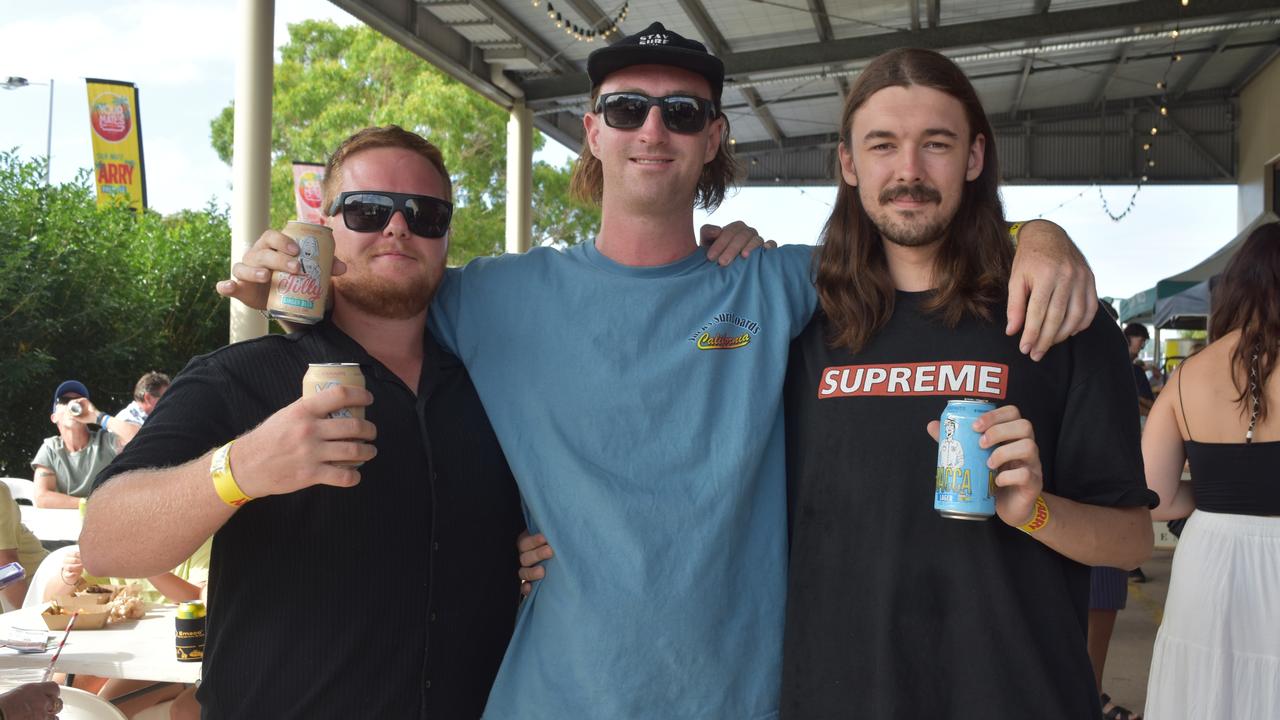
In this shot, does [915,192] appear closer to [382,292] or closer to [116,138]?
[382,292]

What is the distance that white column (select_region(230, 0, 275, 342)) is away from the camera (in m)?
9.56

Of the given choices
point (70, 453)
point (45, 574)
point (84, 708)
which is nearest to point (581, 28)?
point (70, 453)

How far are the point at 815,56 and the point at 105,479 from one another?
13.4 metres

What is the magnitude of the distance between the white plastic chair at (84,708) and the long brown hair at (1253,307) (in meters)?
4.05

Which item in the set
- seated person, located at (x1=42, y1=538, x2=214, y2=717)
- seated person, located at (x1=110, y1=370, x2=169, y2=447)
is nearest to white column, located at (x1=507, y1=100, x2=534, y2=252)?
seated person, located at (x1=110, y1=370, x2=169, y2=447)

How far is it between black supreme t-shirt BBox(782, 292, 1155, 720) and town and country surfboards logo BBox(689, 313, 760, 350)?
239mm

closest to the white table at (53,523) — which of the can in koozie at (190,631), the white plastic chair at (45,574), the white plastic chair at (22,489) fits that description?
the white plastic chair at (22,489)

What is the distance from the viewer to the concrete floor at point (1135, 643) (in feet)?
19.4

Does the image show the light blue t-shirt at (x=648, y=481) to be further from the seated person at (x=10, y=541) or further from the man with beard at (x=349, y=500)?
the seated person at (x=10, y=541)

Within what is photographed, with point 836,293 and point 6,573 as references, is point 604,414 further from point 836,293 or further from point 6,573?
point 6,573

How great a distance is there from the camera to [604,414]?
2.20 metres

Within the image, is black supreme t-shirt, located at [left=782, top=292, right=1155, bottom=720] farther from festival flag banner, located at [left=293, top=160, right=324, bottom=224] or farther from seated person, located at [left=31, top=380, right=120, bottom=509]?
festival flag banner, located at [left=293, top=160, right=324, bottom=224]

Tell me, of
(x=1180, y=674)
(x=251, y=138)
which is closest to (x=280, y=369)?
(x=1180, y=674)

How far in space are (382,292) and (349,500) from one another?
49 cm
